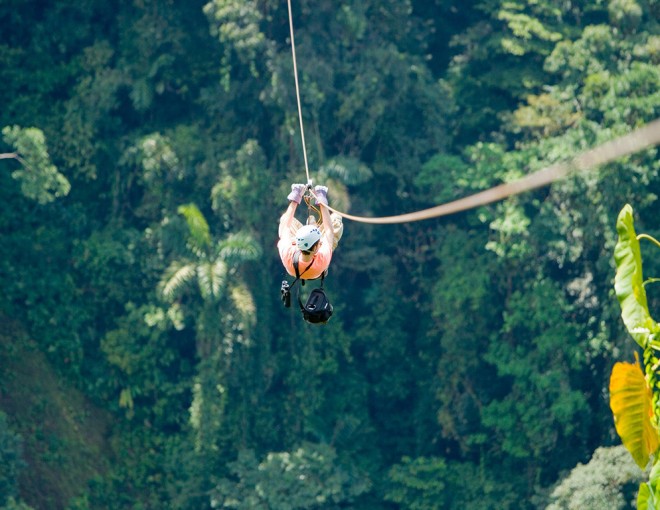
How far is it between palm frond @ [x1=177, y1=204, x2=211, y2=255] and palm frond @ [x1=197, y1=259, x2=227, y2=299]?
0.37 metres

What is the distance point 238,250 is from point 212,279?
0.55 meters

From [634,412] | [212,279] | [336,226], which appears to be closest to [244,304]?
[212,279]

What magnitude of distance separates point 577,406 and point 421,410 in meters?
2.79

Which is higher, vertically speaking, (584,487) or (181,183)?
(181,183)

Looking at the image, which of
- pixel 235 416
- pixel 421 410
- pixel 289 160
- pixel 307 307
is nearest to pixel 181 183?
pixel 289 160

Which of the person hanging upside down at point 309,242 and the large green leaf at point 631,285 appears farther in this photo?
the person hanging upside down at point 309,242

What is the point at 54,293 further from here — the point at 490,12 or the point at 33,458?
the point at 490,12

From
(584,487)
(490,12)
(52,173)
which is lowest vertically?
(584,487)

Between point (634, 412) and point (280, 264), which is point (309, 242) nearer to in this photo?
point (634, 412)

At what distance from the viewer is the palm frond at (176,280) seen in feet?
70.6

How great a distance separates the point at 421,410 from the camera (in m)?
23.4

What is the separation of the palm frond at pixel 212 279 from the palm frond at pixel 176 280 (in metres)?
0.19

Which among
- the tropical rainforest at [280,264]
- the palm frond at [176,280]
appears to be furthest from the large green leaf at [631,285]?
the palm frond at [176,280]

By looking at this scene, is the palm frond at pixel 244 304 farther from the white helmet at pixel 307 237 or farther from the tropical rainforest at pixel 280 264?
the white helmet at pixel 307 237
